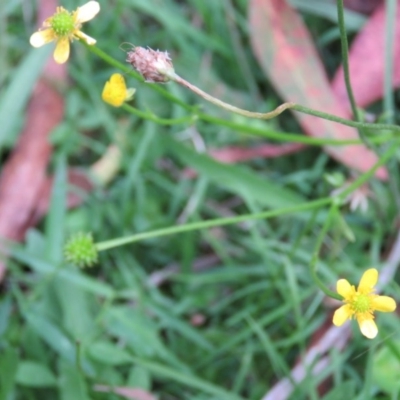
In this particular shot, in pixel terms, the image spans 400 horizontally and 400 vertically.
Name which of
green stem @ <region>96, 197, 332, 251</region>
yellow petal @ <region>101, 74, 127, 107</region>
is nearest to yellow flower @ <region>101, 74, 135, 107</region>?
yellow petal @ <region>101, 74, 127, 107</region>

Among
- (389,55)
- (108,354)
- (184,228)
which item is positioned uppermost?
(389,55)

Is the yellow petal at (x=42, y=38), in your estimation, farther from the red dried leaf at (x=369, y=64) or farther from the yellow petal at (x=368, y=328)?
the red dried leaf at (x=369, y=64)

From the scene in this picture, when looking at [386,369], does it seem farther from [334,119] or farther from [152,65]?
[152,65]

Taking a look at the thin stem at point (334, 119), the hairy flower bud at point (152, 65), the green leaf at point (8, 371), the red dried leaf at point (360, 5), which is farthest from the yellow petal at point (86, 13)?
the red dried leaf at point (360, 5)

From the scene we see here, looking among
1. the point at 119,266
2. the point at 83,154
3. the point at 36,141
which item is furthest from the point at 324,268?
the point at 36,141

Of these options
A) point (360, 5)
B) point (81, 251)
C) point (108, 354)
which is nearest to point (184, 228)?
point (81, 251)

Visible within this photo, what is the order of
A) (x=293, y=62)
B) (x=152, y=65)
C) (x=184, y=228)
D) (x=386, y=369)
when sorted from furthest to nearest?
(x=293, y=62), (x=386, y=369), (x=184, y=228), (x=152, y=65)

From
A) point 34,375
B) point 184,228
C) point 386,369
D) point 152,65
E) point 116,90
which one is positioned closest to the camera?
point 152,65

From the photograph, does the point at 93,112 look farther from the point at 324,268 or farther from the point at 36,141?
the point at 324,268
